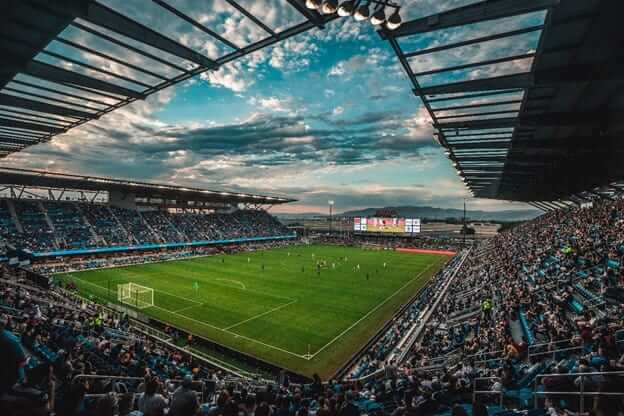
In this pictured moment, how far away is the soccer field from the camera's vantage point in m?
20.6

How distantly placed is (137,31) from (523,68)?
7446mm

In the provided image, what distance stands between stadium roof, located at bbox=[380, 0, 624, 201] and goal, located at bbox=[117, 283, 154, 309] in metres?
26.7

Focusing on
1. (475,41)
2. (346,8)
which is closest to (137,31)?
(346,8)

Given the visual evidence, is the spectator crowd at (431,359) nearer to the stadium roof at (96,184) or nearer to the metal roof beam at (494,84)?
the metal roof beam at (494,84)

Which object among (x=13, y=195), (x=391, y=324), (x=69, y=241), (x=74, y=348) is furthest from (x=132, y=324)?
(x=13, y=195)

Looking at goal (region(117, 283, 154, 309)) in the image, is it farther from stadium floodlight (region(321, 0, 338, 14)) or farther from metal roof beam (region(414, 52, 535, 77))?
stadium floodlight (region(321, 0, 338, 14))

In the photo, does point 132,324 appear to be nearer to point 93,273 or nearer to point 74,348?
point 74,348

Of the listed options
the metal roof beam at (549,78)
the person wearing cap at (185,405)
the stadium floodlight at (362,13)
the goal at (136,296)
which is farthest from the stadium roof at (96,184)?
the metal roof beam at (549,78)

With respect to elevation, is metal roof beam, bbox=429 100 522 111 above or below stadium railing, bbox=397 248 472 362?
above

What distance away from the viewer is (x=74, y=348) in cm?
1038

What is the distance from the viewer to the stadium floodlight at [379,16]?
16.5ft

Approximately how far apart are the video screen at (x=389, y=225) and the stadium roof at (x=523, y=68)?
225 ft

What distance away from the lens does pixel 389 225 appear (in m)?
82.1

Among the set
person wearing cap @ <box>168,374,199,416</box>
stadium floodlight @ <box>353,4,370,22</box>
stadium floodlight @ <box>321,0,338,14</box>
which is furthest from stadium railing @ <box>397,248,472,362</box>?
stadium floodlight @ <box>321,0,338,14</box>
